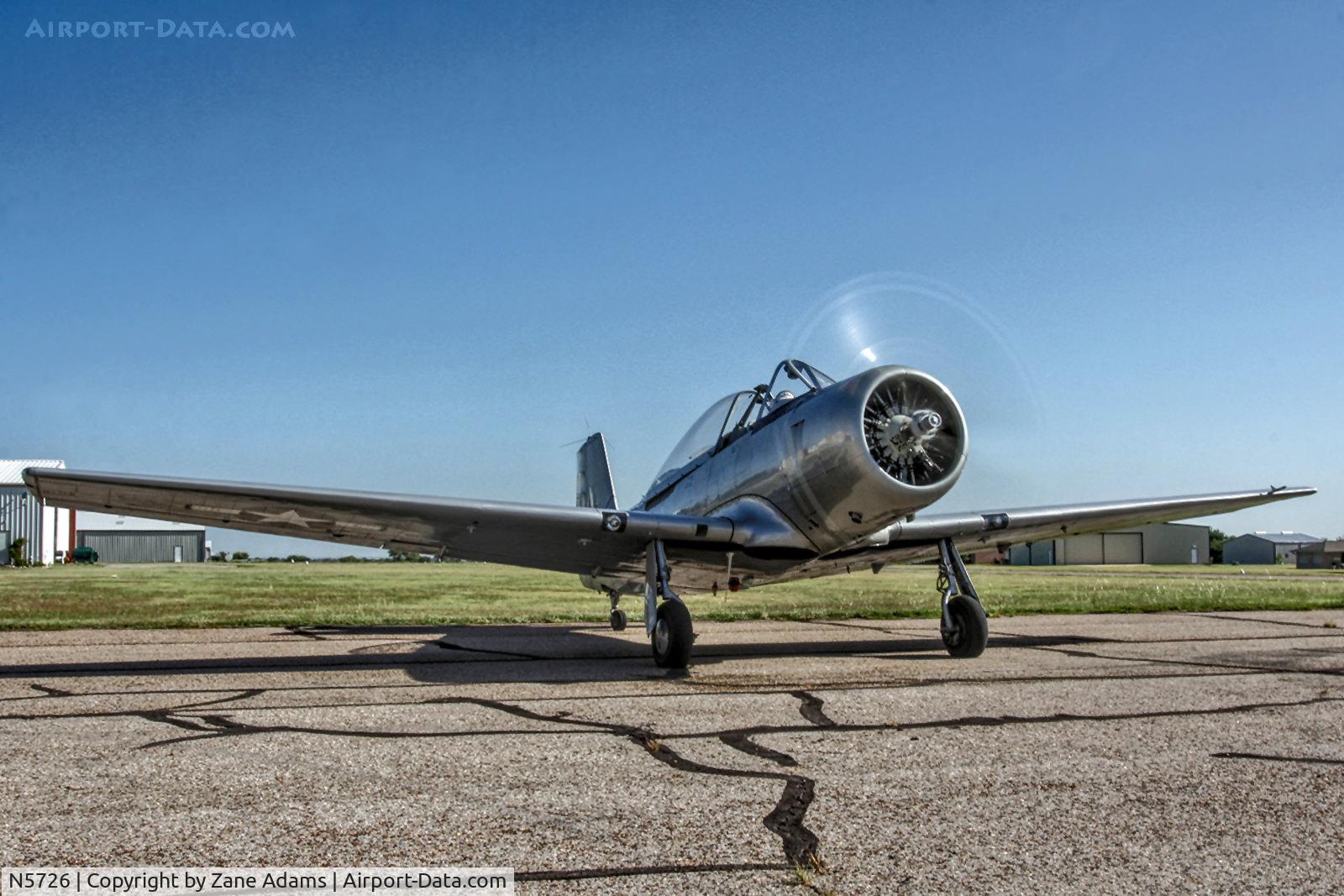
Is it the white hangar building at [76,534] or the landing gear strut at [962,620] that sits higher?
the white hangar building at [76,534]

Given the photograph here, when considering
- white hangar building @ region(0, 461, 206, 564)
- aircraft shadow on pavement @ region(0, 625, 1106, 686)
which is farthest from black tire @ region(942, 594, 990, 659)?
white hangar building @ region(0, 461, 206, 564)

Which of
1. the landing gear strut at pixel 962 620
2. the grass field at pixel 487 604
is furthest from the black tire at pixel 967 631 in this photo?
the grass field at pixel 487 604

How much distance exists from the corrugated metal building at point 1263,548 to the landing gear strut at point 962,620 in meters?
95.5

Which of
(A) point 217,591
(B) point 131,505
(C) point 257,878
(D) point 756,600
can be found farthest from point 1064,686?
(A) point 217,591

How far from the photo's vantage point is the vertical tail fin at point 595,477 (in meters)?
18.6

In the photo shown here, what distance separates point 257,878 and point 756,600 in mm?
21340

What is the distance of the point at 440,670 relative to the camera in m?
9.51

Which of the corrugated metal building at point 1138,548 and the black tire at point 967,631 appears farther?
the corrugated metal building at point 1138,548

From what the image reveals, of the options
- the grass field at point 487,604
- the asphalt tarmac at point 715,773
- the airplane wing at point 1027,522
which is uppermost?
the airplane wing at point 1027,522

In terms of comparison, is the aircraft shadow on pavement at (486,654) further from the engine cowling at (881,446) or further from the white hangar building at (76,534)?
the white hangar building at (76,534)

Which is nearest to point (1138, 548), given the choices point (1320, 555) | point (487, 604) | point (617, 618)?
point (1320, 555)

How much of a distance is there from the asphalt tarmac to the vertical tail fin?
29.9 feet

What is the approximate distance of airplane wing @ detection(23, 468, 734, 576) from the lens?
948cm

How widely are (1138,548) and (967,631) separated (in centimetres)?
8410
